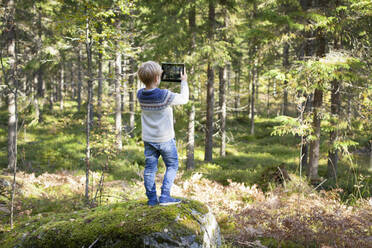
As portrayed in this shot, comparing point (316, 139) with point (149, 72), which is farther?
point (316, 139)

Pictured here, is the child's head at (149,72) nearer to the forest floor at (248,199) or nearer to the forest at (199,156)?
the forest at (199,156)

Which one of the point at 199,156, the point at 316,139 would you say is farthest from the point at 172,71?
the point at 199,156

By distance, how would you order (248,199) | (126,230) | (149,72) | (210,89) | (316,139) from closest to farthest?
1. (126,230)
2. (149,72)
3. (248,199)
4. (316,139)
5. (210,89)

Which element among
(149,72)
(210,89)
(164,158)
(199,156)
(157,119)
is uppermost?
(210,89)

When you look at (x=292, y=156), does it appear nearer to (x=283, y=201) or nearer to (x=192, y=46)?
(x=192, y=46)

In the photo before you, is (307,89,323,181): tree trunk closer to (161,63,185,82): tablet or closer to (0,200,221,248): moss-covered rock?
(161,63,185,82): tablet

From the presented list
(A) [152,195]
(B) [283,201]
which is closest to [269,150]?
(B) [283,201]

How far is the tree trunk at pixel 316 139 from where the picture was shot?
920 centimetres

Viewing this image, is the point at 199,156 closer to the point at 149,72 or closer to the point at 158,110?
the point at 158,110

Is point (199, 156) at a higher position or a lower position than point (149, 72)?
lower

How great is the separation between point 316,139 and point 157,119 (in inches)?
303

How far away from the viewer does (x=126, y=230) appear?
3.25 metres

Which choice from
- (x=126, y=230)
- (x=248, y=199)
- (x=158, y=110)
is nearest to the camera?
(x=126, y=230)

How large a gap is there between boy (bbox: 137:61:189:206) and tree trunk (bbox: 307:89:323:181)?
6799 mm
